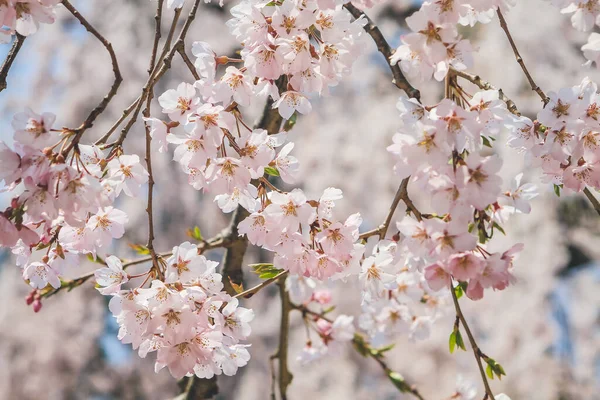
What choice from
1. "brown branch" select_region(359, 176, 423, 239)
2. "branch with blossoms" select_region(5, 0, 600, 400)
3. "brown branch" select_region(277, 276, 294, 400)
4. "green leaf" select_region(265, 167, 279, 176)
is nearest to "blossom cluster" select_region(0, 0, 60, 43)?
"branch with blossoms" select_region(5, 0, 600, 400)

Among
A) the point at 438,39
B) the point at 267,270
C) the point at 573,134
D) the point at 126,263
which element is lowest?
the point at 126,263

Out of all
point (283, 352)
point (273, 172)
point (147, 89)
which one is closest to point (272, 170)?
point (273, 172)

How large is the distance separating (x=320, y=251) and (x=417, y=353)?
301 centimetres

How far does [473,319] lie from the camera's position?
3.36m

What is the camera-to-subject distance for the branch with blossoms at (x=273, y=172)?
67cm

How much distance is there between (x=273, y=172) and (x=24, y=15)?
1.28 ft

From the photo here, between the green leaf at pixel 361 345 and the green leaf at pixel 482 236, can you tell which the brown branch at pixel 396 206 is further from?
the green leaf at pixel 361 345

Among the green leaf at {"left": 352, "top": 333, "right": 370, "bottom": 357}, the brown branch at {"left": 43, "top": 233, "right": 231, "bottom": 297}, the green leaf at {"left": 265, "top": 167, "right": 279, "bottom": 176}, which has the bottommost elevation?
the green leaf at {"left": 352, "top": 333, "right": 370, "bottom": 357}

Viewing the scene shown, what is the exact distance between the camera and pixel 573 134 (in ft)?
2.65

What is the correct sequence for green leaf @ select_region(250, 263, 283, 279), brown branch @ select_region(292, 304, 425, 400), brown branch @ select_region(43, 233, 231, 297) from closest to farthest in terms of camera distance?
green leaf @ select_region(250, 263, 283, 279) < brown branch @ select_region(43, 233, 231, 297) < brown branch @ select_region(292, 304, 425, 400)

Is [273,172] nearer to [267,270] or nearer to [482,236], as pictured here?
[267,270]

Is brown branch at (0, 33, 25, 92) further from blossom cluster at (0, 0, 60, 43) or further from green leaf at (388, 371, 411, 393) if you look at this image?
green leaf at (388, 371, 411, 393)

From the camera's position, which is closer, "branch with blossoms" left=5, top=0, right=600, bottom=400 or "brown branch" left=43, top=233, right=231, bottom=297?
"branch with blossoms" left=5, top=0, right=600, bottom=400

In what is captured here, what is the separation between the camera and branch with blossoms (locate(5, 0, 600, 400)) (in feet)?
2.19
